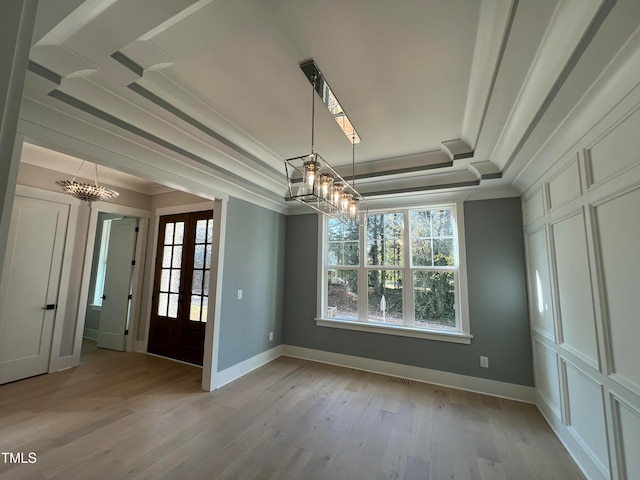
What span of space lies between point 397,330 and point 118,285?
4636 mm

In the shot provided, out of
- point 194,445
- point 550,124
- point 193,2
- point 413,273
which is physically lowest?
point 194,445

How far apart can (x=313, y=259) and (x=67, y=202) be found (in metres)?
3.58

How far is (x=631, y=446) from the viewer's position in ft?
5.09

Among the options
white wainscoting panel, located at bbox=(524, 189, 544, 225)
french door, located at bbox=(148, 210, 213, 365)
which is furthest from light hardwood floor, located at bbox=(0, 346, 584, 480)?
white wainscoting panel, located at bbox=(524, 189, 544, 225)

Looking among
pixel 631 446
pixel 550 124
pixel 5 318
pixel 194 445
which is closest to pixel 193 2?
pixel 550 124

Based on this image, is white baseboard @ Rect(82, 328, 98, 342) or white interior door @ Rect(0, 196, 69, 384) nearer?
white interior door @ Rect(0, 196, 69, 384)

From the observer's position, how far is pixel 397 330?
371 centimetres

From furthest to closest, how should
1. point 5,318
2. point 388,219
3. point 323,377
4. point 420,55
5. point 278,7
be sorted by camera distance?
point 388,219, point 323,377, point 5,318, point 420,55, point 278,7

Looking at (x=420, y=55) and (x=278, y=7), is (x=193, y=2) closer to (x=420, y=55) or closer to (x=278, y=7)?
(x=278, y=7)

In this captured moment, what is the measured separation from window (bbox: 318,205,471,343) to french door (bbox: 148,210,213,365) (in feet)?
6.02

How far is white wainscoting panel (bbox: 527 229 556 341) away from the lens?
2.60 metres

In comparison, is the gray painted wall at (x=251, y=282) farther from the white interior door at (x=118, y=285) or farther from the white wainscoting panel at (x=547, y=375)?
the white wainscoting panel at (x=547, y=375)

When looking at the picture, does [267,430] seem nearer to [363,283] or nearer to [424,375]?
[424,375]

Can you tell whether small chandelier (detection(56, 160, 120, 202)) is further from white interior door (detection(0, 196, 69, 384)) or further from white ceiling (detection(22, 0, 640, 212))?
white ceiling (detection(22, 0, 640, 212))
